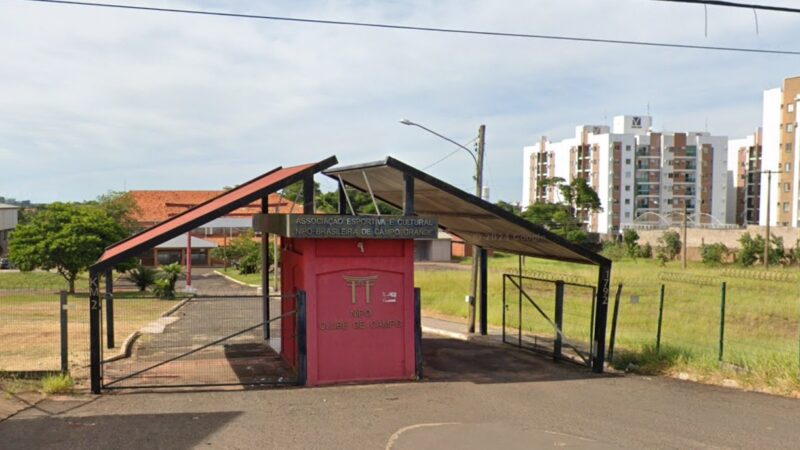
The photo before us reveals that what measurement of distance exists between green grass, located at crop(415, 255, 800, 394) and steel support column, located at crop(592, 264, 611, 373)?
0.79 metres

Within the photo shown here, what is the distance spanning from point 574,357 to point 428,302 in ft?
43.6

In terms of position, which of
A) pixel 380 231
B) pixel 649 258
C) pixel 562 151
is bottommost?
pixel 649 258

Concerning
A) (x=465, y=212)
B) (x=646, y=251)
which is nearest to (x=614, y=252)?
(x=646, y=251)

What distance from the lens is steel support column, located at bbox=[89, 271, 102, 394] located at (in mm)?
11953

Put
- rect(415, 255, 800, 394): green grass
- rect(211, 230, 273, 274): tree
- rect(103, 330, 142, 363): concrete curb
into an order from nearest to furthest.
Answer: rect(415, 255, 800, 394): green grass
rect(103, 330, 142, 363): concrete curb
rect(211, 230, 273, 274): tree

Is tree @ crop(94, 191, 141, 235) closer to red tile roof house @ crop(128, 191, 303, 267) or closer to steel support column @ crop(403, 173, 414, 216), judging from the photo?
red tile roof house @ crop(128, 191, 303, 267)

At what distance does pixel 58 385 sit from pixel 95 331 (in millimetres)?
1096

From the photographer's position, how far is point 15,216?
110m

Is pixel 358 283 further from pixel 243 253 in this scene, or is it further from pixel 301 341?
pixel 243 253

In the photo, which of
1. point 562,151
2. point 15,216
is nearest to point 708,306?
point 562,151

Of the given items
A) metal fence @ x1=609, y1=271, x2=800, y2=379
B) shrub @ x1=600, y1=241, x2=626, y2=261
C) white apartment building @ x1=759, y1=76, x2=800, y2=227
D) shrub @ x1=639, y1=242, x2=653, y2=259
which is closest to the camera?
metal fence @ x1=609, y1=271, x2=800, y2=379

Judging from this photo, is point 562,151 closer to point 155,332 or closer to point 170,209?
point 170,209

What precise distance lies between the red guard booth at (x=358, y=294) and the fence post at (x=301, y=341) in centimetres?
9

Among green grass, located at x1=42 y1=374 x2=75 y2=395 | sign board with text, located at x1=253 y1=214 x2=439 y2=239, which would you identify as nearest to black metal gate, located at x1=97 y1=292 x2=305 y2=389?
green grass, located at x1=42 y1=374 x2=75 y2=395
